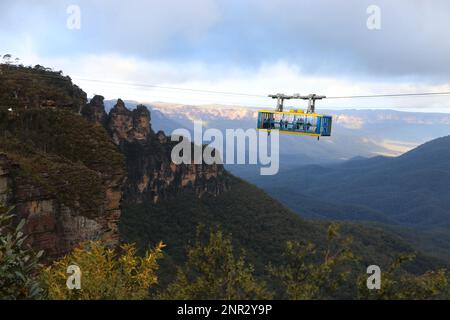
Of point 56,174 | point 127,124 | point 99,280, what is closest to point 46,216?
point 56,174

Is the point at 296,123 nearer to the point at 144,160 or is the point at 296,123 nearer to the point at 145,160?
the point at 144,160

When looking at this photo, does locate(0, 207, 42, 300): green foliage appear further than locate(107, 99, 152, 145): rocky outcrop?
No

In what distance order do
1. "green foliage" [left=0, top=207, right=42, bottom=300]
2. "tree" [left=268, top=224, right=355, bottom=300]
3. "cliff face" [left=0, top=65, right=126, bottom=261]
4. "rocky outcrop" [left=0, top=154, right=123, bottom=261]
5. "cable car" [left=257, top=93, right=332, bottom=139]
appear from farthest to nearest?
"cable car" [left=257, top=93, right=332, bottom=139] → "cliff face" [left=0, top=65, right=126, bottom=261] → "rocky outcrop" [left=0, top=154, right=123, bottom=261] → "tree" [left=268, top=224, right=355, bottom=300] → "green foliage" [left=0, top=207, right=42, bottom=300]

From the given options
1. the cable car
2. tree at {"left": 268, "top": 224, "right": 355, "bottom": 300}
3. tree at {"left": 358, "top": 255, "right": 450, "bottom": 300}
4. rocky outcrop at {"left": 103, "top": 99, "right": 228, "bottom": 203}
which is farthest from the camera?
rocky outcrop at {"left": 103, "top": 99, "right": 228, "bottom": 203}

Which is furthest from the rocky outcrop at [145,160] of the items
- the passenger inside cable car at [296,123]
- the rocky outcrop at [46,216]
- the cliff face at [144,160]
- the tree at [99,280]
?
the tree at [99,280]

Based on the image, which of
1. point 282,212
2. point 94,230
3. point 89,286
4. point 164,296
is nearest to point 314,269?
point 164,296

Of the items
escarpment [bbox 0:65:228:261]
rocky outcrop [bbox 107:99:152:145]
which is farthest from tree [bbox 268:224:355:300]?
rocky outcrop [bbox 107:99:152:145]

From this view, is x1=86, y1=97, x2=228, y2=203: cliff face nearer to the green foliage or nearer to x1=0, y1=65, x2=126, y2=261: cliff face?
x1=0, y1=65, x2=126, y2=261: cliff face

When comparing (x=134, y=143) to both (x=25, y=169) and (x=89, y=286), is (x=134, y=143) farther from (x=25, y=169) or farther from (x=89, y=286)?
(x=89, y=286)
